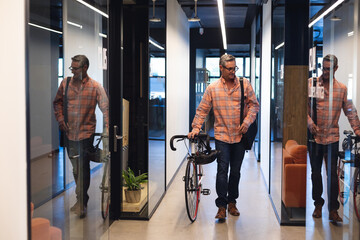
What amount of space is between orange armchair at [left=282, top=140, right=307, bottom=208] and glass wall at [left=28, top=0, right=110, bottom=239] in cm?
198

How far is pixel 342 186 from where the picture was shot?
2.62 m

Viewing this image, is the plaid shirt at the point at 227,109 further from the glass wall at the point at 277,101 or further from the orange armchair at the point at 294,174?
the orange armchair at the point at 294,174

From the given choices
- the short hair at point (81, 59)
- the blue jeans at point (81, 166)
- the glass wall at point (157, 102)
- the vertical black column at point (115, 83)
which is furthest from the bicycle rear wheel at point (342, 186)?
the glass wall at point (157, 102)

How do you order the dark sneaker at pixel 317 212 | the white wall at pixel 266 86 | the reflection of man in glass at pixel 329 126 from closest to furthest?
the reflection of man in glass at pixel 329 126 → the dark sneaker at pixel 317 212 → the white wall at pixel 266 86

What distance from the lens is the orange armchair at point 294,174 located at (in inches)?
184

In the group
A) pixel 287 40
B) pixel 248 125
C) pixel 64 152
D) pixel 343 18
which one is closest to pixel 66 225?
pixel 64 152

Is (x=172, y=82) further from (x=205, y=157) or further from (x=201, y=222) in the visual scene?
(x=201, y=222)

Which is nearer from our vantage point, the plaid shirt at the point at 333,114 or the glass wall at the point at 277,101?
the plaid shirt at the point at 333,114

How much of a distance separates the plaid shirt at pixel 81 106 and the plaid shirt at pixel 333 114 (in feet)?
4.94

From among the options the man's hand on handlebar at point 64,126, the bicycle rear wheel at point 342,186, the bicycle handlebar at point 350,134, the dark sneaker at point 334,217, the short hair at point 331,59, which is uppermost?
the short hair at point 331,59

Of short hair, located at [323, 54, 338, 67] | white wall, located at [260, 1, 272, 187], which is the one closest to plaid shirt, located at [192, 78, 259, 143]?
white wall, located at [260, 1, 272, 187]

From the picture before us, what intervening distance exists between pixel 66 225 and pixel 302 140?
272 cm

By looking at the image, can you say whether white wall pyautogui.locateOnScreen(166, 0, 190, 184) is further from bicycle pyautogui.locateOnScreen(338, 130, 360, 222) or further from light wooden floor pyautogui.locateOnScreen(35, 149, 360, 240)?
bicycle pyautogui.locateOnScreen(338, 130, 360, 222)

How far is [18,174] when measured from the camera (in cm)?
222
